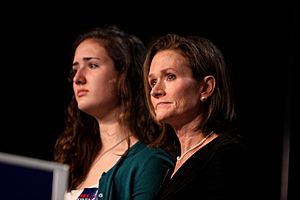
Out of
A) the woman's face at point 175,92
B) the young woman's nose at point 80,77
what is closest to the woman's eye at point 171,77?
the woman's face at point 175,92

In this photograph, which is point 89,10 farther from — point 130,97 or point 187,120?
point 187,120

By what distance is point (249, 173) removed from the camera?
4.90 feet

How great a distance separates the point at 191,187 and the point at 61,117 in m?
1.21

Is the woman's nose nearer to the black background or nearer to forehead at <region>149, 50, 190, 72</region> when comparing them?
forehead at <region>149, 50, 190, 72</region>

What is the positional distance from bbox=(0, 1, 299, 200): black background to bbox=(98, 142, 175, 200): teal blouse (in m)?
0.31

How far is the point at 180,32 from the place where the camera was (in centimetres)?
234

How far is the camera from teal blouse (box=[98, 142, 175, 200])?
1.83 meters

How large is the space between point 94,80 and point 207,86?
1.52 ft

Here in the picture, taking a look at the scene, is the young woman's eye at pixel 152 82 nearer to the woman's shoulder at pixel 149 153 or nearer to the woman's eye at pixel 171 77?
the woman's eye at pixel 171 77

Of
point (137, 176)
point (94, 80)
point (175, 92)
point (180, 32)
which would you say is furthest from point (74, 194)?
point (180, 32)

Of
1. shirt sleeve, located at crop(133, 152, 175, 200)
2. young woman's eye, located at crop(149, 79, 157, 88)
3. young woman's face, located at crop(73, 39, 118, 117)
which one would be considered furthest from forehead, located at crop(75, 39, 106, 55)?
shirt sleeve, located at crop(133, 152, 175, 200)

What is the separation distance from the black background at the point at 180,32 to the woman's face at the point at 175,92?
0.35m

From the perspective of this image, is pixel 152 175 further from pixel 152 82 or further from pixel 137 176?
pixel 152 82

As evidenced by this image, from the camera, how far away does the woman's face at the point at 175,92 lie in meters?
1.71
